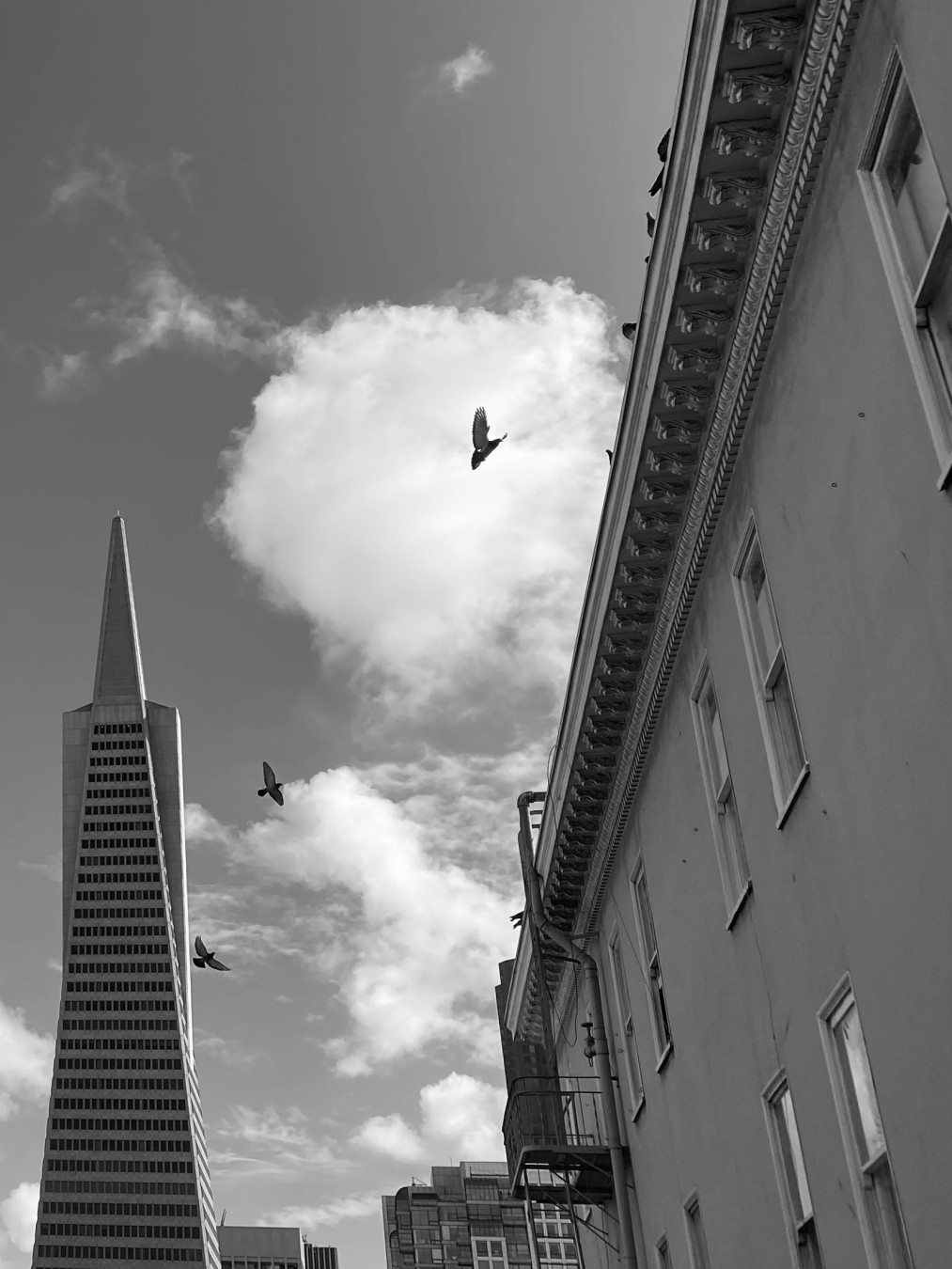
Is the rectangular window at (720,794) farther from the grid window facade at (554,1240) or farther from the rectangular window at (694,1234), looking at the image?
the grid window facade at (554,1240)

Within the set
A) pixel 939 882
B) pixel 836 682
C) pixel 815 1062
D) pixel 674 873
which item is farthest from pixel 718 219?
pixel 674 873

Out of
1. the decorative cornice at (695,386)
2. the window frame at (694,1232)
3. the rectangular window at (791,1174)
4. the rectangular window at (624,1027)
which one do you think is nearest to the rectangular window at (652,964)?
the decorative cornice at (695,386)

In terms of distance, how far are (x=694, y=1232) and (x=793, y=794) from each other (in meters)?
7.90

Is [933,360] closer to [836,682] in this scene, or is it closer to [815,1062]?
[836,682]

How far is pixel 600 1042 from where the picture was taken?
24.6 m

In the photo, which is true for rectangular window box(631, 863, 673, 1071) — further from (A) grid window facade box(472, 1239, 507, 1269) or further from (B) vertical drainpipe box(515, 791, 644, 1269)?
(A) grid window facade box(472, 1239, 507, 1269)

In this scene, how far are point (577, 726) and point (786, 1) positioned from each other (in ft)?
38.5

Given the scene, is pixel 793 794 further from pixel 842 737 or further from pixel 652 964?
pixel 652 964

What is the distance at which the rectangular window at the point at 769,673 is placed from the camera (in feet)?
48.8

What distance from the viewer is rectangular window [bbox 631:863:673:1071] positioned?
20.7 m

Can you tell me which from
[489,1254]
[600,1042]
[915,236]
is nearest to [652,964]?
[600,1042]

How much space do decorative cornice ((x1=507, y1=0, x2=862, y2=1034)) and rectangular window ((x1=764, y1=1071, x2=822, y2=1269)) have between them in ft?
18.9

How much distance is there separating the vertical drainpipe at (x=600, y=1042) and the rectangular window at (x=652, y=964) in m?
2.97

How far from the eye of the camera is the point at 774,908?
15133 millimetres
